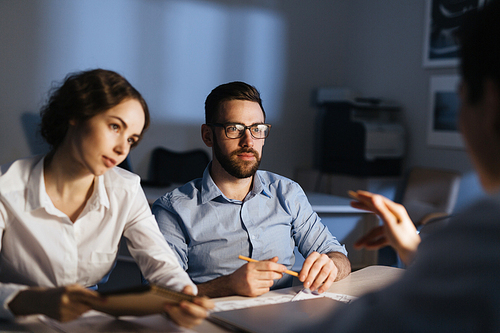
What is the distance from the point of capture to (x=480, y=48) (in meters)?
0.63

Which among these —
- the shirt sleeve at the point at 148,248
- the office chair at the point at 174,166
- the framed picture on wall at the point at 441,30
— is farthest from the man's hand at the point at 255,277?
the framed picture on wall at the point at 441,30

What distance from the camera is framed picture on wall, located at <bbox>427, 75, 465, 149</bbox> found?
4.02m

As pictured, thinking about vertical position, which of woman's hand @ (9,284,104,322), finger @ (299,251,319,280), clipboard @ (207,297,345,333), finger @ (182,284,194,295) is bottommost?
clipboard @ (207,297,345,333)

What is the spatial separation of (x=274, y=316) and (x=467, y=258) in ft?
2.04

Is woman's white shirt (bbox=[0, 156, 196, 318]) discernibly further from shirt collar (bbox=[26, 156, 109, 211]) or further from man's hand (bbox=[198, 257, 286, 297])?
man's hand (bbox=[198, 257, 286, 297])

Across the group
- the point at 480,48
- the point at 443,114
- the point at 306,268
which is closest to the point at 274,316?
the point at 306,268

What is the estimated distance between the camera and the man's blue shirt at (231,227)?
1.54m

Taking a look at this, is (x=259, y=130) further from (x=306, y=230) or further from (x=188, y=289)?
(x=188, y=289)

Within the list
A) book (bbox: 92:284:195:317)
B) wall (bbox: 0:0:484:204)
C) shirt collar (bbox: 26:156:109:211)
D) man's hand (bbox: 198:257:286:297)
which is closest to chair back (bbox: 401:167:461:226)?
wall (bbox: 0:0:484:204)

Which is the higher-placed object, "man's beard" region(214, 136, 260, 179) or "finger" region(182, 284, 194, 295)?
"man's beard" region(214, 136, 260, 179)

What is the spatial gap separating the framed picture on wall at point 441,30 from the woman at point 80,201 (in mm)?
3547

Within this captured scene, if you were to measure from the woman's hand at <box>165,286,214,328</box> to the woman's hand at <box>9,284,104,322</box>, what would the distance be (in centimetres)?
15

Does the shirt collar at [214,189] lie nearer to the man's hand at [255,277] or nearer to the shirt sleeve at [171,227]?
the shirt sleeve at [171,227]

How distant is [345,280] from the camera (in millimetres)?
1466
